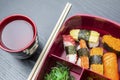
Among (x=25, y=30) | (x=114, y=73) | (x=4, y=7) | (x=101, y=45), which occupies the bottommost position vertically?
(x=114, y=73)

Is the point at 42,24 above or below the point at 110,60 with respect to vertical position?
above

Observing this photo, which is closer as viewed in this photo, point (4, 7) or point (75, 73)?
point (75, 73)

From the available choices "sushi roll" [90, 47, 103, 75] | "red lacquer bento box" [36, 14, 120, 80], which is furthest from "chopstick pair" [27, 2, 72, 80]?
"sushi roll" [90, 47, 103, 75]

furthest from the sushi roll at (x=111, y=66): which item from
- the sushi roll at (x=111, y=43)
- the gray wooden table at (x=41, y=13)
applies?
the gray wooden table at (x=41, y=13)

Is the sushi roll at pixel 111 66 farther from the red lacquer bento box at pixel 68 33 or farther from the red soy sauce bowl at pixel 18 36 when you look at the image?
the red soy sauce bowl at pixel 18 36

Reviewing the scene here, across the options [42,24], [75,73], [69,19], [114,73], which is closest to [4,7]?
[42,24]

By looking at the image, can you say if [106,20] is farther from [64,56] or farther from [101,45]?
[64,56]

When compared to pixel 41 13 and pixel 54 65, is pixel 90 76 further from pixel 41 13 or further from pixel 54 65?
pixel 41 13
